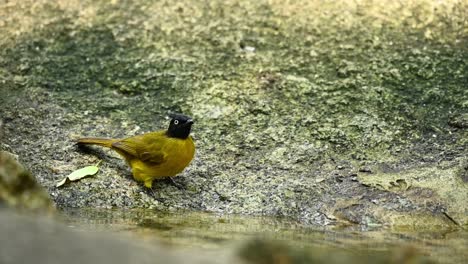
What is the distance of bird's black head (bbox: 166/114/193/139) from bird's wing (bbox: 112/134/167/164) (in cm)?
13

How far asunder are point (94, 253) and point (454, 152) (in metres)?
4.07

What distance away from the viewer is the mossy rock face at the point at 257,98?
6160mm

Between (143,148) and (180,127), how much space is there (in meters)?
0.33

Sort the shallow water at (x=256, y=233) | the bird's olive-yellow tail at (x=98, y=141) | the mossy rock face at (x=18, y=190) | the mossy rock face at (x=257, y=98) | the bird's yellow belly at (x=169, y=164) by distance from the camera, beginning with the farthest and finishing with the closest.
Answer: the bird's olive-yellow tail at (x=98, y=141), the bird's yellow belly at (x=169, y=164), the mossy rock face at (x=257, y=98), the shallow water at (x=256, y=233), the mossy rock face at (x=18, y=190)

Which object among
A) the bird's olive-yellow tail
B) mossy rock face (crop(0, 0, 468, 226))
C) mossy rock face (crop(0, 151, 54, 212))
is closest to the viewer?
mossy rock face (crop(0, 151, 54, 212))

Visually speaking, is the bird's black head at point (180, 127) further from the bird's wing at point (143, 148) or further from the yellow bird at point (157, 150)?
the bird's wing at point (143, 148)

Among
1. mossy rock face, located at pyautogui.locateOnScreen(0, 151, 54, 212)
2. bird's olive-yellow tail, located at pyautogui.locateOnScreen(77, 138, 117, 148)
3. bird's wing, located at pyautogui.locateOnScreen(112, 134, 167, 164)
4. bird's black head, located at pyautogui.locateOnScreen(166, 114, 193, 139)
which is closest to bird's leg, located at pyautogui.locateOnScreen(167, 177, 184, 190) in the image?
bird's wing, located at pyautogui.locateOnScreen(112, 134, 167, 164)

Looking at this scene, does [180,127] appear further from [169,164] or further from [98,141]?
[98,141]

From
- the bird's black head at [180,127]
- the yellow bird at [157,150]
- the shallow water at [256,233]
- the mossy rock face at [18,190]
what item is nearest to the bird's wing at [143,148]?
the yellow bird at [157,150]

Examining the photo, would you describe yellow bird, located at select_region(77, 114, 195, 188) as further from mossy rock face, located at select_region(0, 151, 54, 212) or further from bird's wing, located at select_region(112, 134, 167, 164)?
mossy rock face, located at select_region(0, 151, 54, 212)

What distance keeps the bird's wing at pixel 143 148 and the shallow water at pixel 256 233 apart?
536 mm

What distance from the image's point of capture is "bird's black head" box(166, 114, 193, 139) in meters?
6.50

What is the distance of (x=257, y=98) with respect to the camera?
7.19m

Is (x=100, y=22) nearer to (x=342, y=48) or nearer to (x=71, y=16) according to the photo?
(x=71, y=16)
